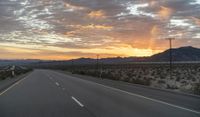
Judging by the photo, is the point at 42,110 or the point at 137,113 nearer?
the point at 137,113

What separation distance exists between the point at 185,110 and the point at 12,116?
6110 mm

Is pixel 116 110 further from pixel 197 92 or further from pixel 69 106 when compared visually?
pixel 197 92

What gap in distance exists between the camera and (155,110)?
13086 mm

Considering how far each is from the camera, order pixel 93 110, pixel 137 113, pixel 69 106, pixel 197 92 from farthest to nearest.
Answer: pixel 197 92 → pixel 69 106 → pixel 93 110 → pixel 137 113

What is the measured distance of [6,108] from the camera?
13.8m

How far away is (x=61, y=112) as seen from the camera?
41.0ft

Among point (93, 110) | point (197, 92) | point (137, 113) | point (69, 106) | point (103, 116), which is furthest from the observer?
point (197, 92)

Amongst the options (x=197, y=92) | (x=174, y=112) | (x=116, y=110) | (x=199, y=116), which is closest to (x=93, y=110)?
(x=116, y=110)

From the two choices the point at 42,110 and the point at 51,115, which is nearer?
the point at 51,115

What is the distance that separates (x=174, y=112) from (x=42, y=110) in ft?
15.3

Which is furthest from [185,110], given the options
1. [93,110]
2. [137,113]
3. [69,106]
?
[69,106]

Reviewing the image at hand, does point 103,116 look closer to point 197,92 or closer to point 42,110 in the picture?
point 42,110

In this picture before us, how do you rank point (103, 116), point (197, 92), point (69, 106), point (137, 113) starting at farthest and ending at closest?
1. point (197, 92)
2. point (69, 106)
3. point (137, 113)
4. point (103, 116)

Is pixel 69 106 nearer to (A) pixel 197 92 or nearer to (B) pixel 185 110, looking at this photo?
(B) pixel 185 110
